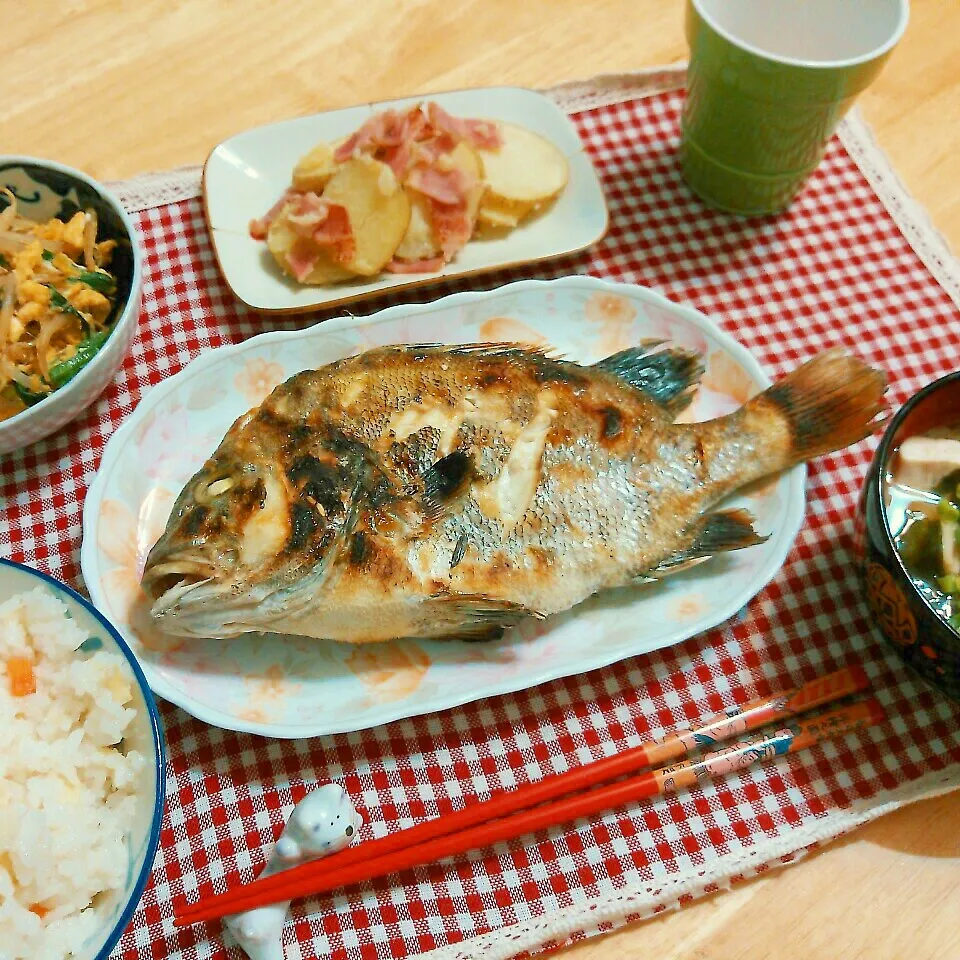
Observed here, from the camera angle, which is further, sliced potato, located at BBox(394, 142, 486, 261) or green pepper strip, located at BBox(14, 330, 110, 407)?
sliced potato, located at BBox(394, 142, 486, 261)

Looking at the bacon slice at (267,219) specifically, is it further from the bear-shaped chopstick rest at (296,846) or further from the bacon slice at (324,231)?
the bear-shaped chopstick rest at (296,846)

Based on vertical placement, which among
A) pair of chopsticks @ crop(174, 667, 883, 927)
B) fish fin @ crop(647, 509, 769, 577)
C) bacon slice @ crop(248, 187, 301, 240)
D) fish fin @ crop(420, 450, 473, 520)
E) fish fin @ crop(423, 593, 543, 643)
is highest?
bacon slice @ crop(248, 187, 301, 240)

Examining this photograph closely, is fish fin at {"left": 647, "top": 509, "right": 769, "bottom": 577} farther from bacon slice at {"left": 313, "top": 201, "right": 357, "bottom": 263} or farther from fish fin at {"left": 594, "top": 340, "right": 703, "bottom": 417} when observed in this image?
bacon slice at {"left": 313, "top": 201, "right": 357, "bottom": 263}

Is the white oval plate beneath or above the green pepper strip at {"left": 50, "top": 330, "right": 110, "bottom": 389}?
beneath

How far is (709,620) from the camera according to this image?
4.41ft

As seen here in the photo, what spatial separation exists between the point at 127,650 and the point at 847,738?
1045mm

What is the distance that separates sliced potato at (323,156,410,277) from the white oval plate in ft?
0.51

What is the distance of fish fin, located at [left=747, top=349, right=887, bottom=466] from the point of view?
1.45 m

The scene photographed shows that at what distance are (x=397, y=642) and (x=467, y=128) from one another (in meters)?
1.08

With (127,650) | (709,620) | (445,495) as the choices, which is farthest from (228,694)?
(709,620)

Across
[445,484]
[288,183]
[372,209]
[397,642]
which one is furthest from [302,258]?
[397,642]

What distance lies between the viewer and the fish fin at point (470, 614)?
1.23 meters

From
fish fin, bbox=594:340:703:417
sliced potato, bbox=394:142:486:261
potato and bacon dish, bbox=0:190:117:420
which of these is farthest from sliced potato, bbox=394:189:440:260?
potato and bacon dish, bbox=0:190:117:420

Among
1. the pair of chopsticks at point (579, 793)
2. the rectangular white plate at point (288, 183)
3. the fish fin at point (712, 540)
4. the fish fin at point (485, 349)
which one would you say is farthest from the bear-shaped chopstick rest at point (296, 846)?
the rectangular white plate at point (288, 183)
